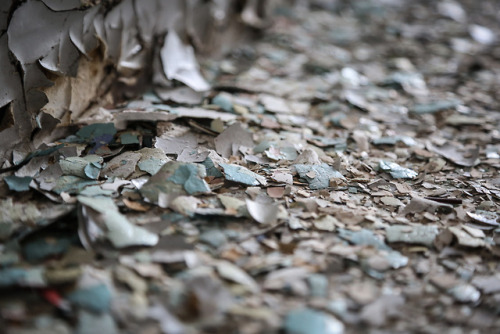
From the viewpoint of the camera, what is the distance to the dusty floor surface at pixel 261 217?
43.0 inches

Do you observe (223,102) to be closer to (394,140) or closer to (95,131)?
(95,131)

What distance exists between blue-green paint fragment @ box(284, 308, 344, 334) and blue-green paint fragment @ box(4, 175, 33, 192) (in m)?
0.92

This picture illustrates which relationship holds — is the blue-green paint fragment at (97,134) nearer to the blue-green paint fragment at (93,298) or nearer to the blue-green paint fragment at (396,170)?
the blue-green paint fragment at (93,298)

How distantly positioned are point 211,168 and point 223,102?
0.59 m

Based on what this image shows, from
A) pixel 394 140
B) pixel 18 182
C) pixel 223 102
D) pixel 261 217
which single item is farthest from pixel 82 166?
pixel 394 140

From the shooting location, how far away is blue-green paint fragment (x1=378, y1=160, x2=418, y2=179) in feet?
5.65

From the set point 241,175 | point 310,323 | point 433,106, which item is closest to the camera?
point 310,323

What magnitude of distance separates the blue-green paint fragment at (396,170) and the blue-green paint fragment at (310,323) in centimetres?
80

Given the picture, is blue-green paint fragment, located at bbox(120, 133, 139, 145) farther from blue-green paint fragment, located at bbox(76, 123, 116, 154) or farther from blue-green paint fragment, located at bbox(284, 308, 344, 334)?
blue-green paint fragment, located at bbox(284, 308, 344, 334)

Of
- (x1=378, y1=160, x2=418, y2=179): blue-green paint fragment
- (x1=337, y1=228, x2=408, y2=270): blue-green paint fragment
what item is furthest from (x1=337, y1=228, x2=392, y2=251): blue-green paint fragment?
(x1=378, y1=160, x2=418, y2=179): blue-green paint fragment

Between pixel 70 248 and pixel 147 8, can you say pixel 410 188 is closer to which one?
pixel 70 248

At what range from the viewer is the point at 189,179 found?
148 cm

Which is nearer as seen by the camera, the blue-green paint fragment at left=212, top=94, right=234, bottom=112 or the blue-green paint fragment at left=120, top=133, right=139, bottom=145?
the blue-green paint fragment at left=120, top=133, right=139, bottom=145

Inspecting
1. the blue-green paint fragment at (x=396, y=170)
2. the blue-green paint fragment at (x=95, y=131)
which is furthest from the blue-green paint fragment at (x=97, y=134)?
the blue-green paint fragment at (x=396, y=170)
